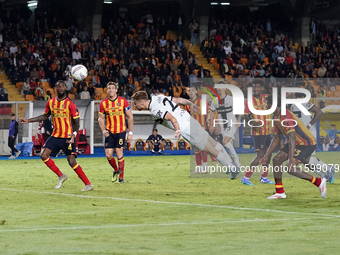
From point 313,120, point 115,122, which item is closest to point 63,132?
point 115,122

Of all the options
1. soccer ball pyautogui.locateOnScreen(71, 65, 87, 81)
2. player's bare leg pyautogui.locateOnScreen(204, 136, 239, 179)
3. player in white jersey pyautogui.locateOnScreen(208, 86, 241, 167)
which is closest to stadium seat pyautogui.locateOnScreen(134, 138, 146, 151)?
soccer ball pyautogui.locateOnScreen(71, 65, 87, 81)

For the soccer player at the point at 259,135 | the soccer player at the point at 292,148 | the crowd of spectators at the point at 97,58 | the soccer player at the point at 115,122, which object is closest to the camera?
the soccer player at the point at 292,148

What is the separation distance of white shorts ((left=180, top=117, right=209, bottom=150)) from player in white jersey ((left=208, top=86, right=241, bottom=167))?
248 centimetres

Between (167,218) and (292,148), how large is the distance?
10.5 feet

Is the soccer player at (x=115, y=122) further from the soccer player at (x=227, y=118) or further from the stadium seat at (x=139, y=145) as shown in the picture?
the stadium seat at (x=139, y=145)

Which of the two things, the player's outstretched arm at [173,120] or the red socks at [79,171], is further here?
the red socks at [79,171]

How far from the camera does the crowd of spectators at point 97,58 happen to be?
2970cm

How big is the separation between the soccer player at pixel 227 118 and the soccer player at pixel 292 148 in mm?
3713

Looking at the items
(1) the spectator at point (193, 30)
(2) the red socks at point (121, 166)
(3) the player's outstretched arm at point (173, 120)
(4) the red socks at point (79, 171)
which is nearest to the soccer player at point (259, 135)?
(3) the player's outstretched arm at point (173, 120)

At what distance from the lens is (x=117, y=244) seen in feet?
21.6

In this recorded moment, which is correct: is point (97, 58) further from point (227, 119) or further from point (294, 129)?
point (294, 129)

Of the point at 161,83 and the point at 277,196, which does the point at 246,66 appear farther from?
the point at 277,196

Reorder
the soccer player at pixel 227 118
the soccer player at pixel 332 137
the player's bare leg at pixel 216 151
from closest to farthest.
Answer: the player's bare leg at pixel 216 151 < the soccer player at pixel 227 118 < the soccer player at pixel 332 137

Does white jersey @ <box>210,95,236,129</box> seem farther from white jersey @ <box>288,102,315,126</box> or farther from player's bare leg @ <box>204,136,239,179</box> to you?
player's bare leg @ <box>204,136,239,179</box>
